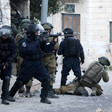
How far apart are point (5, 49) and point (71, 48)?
2.89 metres

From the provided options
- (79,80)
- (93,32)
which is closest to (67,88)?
(79,80)

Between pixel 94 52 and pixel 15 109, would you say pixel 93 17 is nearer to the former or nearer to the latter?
pixel 94 52

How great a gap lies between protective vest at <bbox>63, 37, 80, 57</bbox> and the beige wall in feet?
39.4

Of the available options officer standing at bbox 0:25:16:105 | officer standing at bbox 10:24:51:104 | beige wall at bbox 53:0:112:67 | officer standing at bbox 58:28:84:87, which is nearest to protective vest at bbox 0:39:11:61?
officer standing at bbox 0:25:16:105

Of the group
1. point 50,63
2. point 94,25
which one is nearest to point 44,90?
point 50,63

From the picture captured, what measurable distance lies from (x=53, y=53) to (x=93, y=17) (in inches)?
528

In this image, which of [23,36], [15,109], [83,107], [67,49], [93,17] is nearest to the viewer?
[15,109]

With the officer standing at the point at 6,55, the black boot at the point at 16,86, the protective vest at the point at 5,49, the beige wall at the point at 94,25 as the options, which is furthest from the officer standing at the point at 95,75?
the beige wall at the point at 94,25

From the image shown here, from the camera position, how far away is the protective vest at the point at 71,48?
12.2 meters

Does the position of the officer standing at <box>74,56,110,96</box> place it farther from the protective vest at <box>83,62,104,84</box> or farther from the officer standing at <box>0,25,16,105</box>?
the officer standing at <box>0,25,16,105</box>

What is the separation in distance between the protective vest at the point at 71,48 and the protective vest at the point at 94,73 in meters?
0.54

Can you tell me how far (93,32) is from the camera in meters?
24.4

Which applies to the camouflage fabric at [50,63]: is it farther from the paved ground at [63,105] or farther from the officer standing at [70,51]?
the officer standing at [70,51]

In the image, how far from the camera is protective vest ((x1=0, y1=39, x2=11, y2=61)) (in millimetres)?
9625
